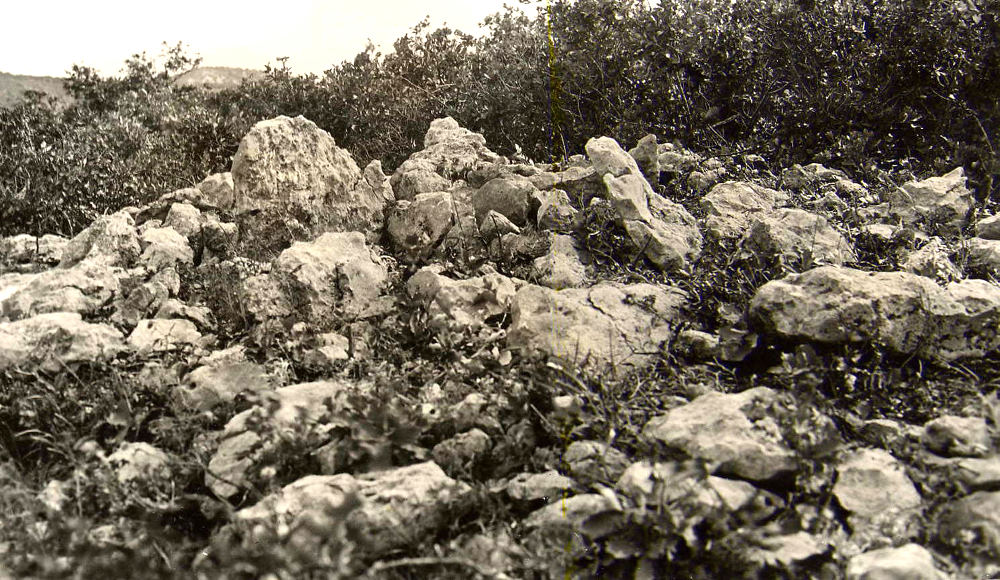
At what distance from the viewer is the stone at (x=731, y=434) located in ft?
10.1

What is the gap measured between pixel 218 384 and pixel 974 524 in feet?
11.0

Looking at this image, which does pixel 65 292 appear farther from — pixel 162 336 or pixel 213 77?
pixel 213 77

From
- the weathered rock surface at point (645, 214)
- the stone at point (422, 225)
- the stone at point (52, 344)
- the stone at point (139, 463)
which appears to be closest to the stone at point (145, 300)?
the stone at point (52, 344)

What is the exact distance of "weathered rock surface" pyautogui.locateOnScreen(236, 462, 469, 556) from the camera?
2979 mm

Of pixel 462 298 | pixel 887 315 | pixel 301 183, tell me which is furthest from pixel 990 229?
pixel 301 183

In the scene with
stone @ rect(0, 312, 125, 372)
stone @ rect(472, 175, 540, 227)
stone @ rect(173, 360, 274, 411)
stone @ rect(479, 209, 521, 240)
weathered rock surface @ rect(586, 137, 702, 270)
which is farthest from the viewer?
stone @ rect(472, 175, 540, 227)

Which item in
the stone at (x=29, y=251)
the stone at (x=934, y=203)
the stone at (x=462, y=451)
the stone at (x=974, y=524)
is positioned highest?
the stone at (x=934, y=203)

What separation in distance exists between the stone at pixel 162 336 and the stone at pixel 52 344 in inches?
3.9

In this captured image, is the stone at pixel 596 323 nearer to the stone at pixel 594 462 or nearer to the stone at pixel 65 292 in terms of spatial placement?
the stone at pixel 594 462

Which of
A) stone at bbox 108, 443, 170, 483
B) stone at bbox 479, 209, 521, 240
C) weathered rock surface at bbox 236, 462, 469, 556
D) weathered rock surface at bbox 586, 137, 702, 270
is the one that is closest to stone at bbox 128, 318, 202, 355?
stone at bbox 108, 443, 170, 483

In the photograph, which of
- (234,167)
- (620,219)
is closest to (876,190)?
(620,219)

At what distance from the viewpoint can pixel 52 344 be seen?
4.09m

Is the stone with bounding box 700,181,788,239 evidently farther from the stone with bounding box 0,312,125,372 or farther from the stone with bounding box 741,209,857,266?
the stone with bounding box 0,312,125,372

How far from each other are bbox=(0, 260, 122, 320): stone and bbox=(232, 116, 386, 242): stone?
115cm
